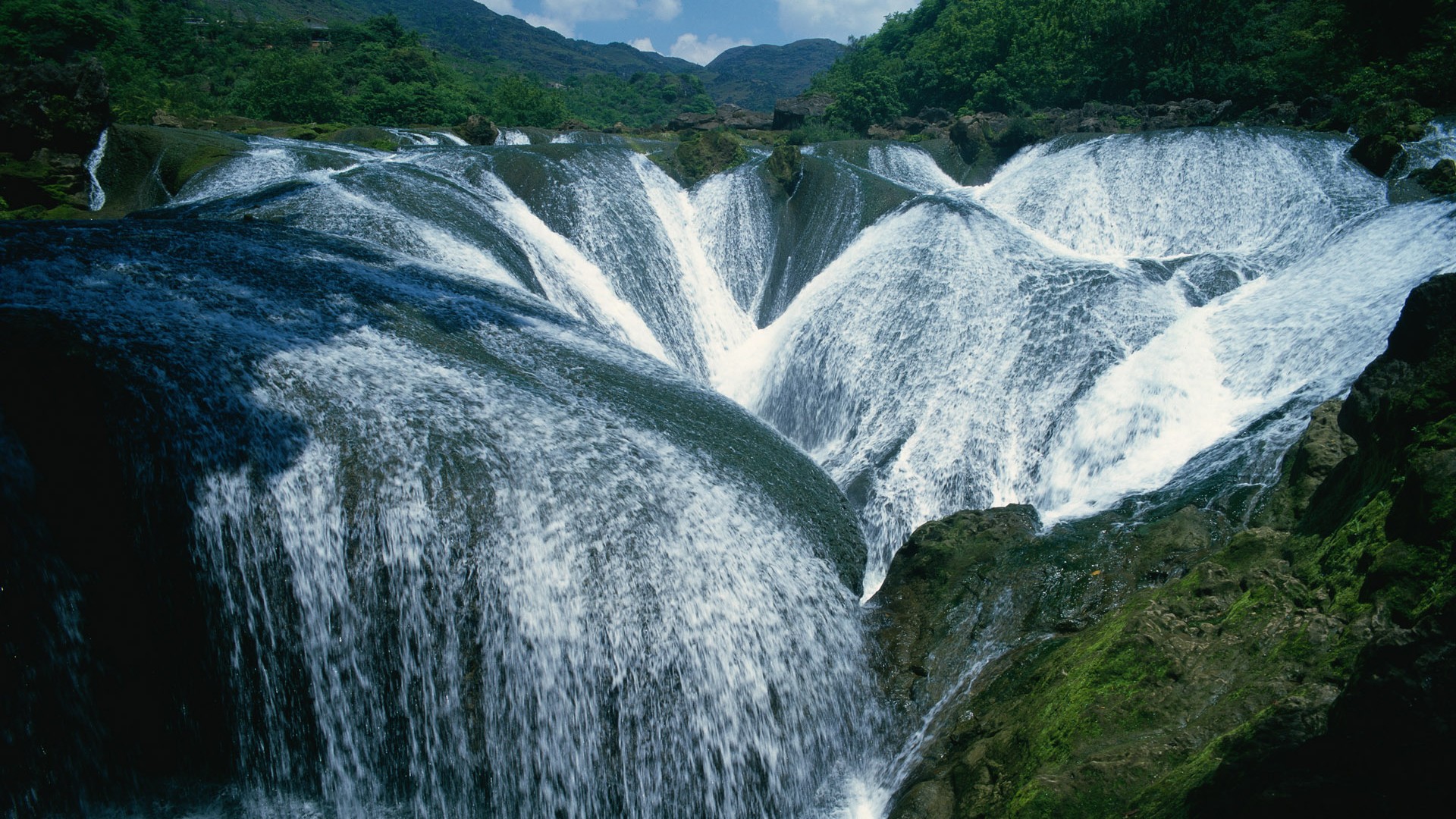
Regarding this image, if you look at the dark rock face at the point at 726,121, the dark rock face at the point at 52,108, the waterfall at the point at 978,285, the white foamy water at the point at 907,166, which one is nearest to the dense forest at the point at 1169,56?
the dark rock face at the point at 726,121

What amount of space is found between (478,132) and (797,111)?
43.7ft

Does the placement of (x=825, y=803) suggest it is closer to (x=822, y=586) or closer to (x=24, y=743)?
(x=822, y=586)

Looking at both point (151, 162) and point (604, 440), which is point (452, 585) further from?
point (151, 162)

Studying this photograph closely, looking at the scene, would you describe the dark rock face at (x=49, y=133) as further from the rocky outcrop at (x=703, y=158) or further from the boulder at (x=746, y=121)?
the boulder at (x=746, y=121)

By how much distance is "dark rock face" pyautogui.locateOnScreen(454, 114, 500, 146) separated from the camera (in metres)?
21.5

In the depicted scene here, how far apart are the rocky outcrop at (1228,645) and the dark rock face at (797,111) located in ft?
83.8

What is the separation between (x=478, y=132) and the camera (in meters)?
21.6

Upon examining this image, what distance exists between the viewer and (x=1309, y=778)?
2.04 m

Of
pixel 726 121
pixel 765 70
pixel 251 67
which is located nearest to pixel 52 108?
pixel 726 121

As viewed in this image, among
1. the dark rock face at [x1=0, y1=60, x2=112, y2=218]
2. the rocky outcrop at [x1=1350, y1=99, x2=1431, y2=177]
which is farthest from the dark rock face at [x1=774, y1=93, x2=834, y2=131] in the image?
the dark rock face at [x1=0, y1=60, x2=112, y2=218]

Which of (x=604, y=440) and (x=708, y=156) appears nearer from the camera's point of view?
(x=604, y=440)

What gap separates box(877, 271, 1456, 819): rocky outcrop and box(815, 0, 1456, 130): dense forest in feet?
51.0

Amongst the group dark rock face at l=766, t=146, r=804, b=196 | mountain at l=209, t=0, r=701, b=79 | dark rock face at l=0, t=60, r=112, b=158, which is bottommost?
dark rock face at l=766, t=146, r=804, b=196

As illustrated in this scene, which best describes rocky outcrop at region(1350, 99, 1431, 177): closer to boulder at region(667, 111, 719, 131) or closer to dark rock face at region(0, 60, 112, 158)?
dark rock face at region(0, 60, 112, 158)
